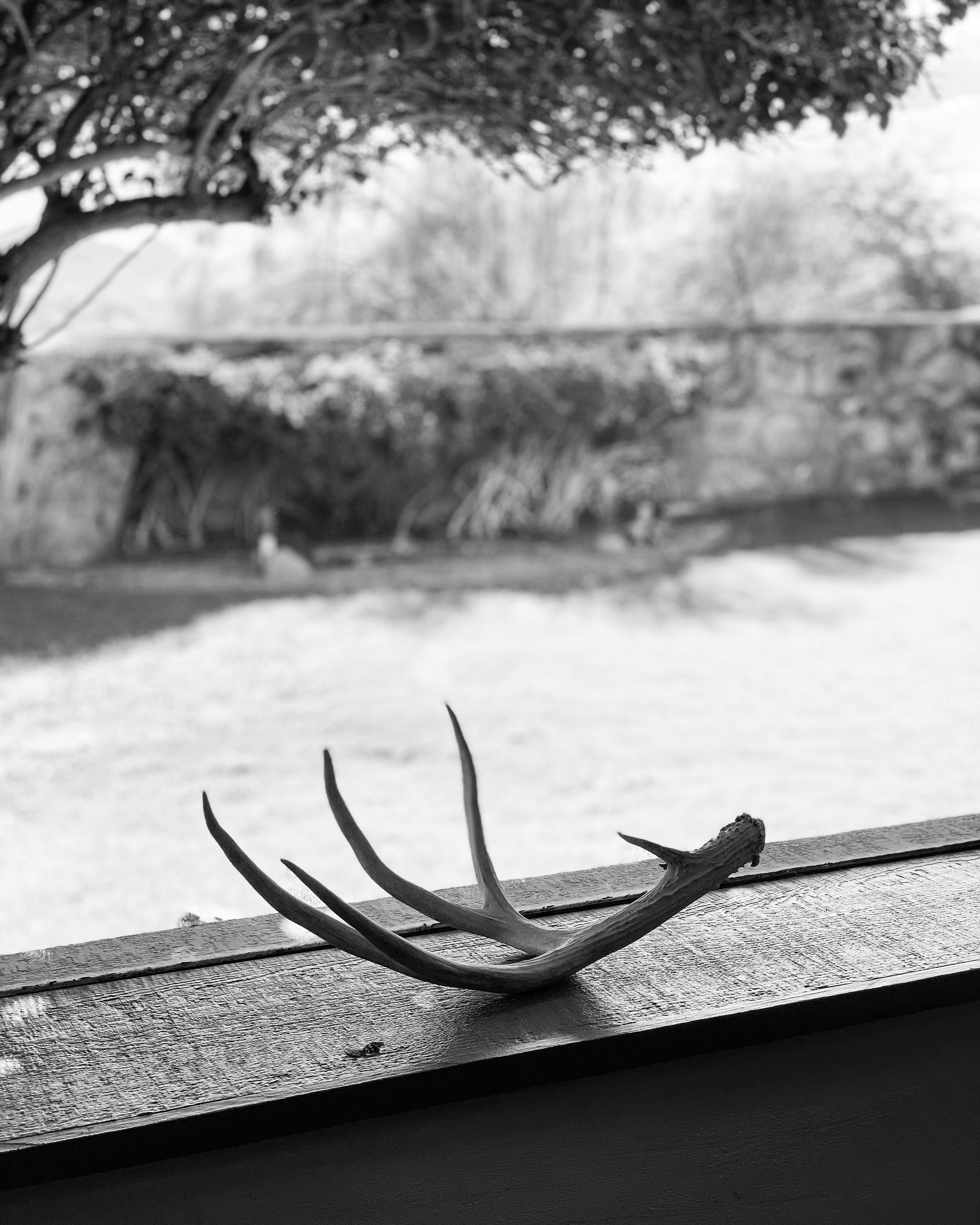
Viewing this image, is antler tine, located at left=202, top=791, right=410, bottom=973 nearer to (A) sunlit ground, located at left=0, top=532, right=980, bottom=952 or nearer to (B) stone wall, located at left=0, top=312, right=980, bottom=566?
(A) sunlit ground, located at left=0, top=532, right=980, bottom=952

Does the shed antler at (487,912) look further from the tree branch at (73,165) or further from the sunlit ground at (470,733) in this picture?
the sunlit ground at (470,733)

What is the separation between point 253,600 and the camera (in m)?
6.51

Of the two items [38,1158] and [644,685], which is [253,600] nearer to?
[644,685]

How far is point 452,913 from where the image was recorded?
1.05m

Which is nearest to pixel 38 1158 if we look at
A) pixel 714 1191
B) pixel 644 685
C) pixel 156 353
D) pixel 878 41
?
pixel 714 1191

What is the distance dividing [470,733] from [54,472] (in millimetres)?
3103

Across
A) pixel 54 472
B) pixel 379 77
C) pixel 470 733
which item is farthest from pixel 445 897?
pixel 54 472

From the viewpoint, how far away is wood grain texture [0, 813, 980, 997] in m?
1.04

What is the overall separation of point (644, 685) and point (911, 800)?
1428 mm

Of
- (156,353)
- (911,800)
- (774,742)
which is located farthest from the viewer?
(156,353)

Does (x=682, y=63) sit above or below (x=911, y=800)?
above

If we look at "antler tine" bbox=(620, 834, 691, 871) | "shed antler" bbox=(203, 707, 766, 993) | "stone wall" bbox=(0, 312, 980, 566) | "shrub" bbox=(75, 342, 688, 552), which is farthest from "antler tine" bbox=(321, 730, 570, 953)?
"stone wall" bbox=(0, 312, 980, 566)

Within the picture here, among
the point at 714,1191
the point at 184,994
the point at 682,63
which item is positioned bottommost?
the point at 714,1191

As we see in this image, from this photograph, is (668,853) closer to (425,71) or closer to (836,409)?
(425,71)
